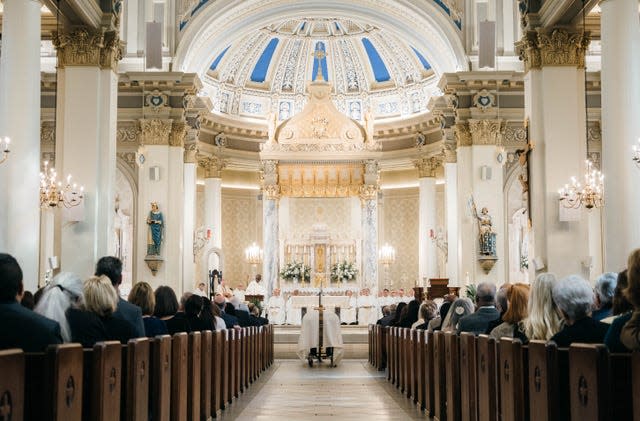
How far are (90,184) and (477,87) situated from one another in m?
10.2

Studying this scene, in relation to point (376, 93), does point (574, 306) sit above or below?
below

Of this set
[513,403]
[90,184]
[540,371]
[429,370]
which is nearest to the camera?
[540,371]

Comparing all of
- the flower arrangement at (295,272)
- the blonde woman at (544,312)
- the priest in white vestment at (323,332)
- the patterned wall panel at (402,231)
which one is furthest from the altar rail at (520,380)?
the patterned wall panel at (402,231)

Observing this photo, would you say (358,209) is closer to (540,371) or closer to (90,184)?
(90,184)

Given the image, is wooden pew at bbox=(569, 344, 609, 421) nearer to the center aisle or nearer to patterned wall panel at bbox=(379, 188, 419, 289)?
the center aisle

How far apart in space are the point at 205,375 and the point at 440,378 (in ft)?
6.89

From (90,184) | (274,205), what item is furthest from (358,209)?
(90,184)

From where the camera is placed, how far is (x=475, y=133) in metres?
19.5

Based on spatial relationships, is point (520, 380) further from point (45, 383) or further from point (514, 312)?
point (45, 383)

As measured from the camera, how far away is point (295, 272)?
23703 mm

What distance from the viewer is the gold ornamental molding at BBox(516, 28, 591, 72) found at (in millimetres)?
13242

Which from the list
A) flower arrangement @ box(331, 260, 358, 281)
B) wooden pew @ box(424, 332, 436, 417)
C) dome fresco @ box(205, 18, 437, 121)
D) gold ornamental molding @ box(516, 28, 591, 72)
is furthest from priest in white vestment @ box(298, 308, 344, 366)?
dome fresco @ box(205, 18, 437, 121)

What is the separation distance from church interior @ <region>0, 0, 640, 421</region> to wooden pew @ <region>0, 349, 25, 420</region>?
15mm

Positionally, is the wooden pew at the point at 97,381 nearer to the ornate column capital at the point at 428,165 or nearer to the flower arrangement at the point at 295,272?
the flower arrangement at the point at 295,272
